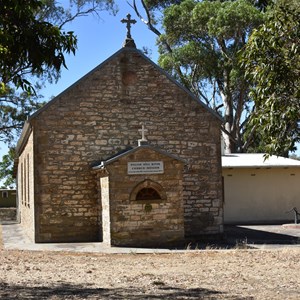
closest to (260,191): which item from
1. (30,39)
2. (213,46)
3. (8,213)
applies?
(213,46)

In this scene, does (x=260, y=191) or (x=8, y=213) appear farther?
(x=8, y=213)

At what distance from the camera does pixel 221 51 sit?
32.7 m

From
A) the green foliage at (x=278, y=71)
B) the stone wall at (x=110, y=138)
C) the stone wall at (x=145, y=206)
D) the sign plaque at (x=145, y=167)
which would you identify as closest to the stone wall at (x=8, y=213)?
the stone wall at (x=110, y=138)

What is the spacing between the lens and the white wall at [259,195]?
87.0 ft

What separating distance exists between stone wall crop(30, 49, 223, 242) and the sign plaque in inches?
90.1

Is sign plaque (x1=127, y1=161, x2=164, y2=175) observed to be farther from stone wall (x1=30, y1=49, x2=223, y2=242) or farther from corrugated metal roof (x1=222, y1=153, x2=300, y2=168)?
corrugated metal roof (x1=222, y1=153, x2=300, y2=168)

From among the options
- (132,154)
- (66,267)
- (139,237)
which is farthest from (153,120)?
(66,267)

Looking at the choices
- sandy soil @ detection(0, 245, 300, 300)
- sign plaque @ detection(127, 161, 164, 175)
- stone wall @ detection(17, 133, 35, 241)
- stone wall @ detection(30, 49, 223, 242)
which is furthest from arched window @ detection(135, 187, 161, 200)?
stone wall @ detection(17, 133, 35, 241)

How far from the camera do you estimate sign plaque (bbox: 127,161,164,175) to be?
648 inches

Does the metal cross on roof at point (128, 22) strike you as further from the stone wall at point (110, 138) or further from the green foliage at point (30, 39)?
the green foliage at point (30, 39)

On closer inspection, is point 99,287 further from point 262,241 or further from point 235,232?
point 235,232

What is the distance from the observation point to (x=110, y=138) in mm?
18625

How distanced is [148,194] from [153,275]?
19.6 feet

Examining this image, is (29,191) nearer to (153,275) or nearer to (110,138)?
(110,138)
